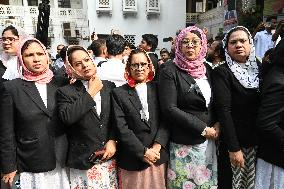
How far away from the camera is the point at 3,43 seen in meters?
3.62

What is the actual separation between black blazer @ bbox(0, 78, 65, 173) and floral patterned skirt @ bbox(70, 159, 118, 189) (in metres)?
0.25

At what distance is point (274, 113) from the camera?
235 centimetres

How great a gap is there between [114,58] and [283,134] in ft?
8.16

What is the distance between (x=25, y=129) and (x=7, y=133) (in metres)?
0.15

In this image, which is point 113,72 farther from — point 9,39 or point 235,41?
point 235,41

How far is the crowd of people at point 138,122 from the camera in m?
2.65

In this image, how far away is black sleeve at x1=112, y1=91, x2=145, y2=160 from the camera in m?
2.74

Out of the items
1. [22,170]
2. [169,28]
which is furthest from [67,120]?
[169,28]

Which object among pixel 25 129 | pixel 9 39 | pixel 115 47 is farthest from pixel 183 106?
pixel 9 39

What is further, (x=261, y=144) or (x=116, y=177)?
(x=116, y=177)

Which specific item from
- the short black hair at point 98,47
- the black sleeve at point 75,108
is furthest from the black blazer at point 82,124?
the short black hair at point 98,47

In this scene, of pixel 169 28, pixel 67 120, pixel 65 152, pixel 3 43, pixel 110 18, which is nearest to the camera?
pixel 67 120

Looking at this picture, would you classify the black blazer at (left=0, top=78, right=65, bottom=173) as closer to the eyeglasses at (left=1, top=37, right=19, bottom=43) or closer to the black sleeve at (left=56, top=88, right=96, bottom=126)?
the black sleeve at (left=56, top=88, right=96, bottom=126)

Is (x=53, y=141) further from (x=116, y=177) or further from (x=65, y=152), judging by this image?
(x=116, y=177)
